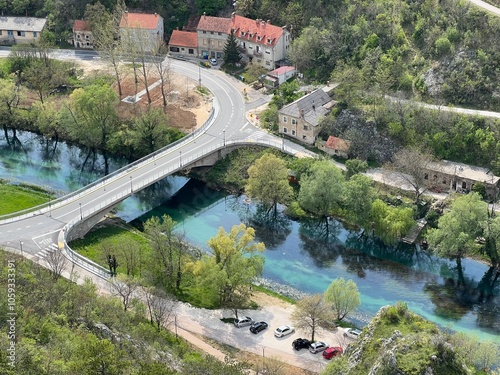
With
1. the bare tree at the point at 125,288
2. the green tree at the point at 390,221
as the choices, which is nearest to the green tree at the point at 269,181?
the green tree at the point at 390,221

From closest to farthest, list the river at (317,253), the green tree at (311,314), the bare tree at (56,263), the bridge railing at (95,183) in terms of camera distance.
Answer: the green tree at (311,314), the bare tree at (56,263), the river at (317,253), the bridge railing at (95,183)

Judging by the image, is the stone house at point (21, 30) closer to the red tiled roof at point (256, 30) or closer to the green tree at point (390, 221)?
the red tiled roof at point (256, 30)

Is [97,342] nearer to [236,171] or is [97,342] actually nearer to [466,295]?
[466,295]

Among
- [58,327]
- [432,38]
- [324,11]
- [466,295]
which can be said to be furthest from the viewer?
[324,11]

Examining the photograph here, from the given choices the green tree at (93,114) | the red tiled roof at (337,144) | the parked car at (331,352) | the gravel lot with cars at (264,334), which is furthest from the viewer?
the green tree at (93,114)

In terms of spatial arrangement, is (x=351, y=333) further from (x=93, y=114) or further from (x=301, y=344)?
(x=93, y=114)

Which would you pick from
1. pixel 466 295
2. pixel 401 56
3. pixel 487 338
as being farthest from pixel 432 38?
pixel 487 338

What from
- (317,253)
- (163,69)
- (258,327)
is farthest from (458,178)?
(163,69)
